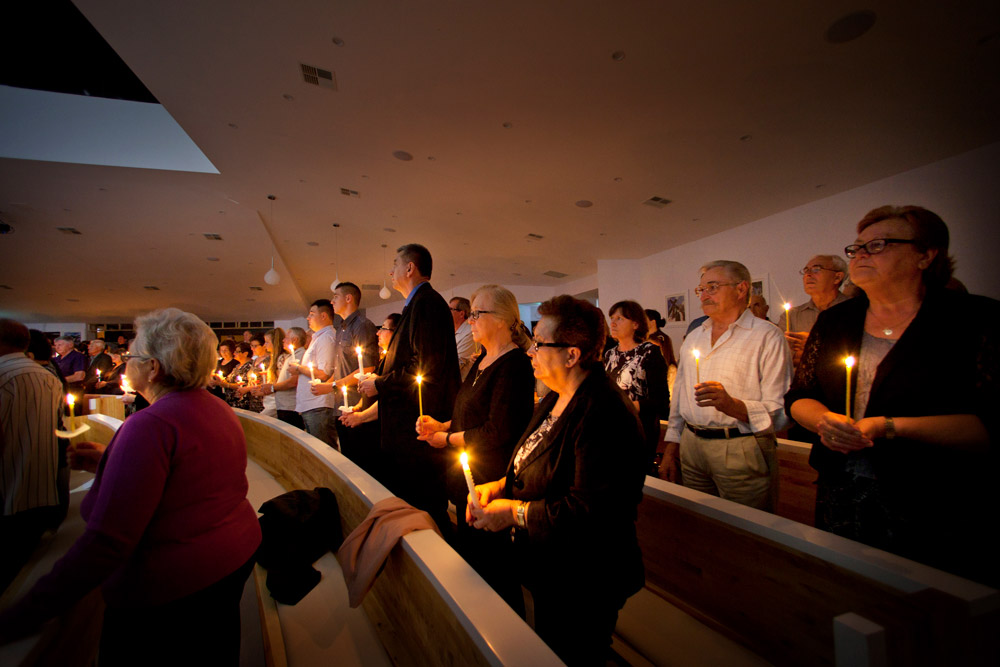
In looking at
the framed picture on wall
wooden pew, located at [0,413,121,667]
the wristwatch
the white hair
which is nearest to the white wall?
the framed picture on wall

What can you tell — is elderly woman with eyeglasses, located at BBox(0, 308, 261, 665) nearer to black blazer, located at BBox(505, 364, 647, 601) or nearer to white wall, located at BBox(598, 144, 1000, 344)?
black blazer, located at BBox(505, 364, 647, 601)

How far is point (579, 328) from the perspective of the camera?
142cm

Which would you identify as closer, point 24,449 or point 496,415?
point 496,415

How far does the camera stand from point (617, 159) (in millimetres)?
6219

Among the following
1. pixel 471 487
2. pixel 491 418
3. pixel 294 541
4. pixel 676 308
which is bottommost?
pixel 294 541

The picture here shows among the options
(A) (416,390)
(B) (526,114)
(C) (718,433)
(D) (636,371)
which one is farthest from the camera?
(B) (526,114)

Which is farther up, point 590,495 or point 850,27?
point 850,27

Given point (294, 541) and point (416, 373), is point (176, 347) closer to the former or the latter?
point (416, 373)

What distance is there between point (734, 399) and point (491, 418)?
1005 millimetres

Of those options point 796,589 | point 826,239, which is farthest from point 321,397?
point 826,239

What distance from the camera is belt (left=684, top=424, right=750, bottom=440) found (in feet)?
6.11

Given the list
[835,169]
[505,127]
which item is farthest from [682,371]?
[835,169]

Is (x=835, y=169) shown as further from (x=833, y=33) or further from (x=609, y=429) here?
(x=609, y=429)

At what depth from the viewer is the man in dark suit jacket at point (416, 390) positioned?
2.26m
